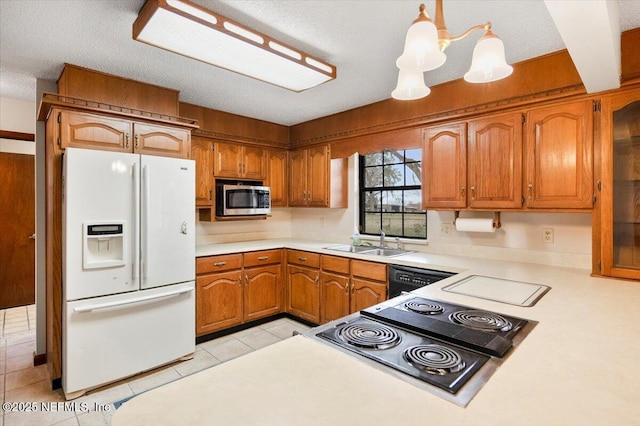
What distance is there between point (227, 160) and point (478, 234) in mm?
2666

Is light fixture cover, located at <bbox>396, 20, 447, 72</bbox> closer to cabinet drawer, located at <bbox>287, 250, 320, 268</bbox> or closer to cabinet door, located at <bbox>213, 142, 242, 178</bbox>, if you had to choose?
cabinet drawer, located at <bbox>287, 250, 320, 268</bbox>

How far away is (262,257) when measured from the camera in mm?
3504

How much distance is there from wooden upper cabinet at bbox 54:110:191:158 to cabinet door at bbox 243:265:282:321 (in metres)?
1.40

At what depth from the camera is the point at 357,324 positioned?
125 cm

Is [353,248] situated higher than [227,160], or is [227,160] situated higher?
[227,160]

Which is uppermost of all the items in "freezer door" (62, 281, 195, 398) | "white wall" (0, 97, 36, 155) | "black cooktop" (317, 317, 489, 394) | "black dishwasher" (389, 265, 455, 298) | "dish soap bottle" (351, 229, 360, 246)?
"white wall" (0, 97, 36, 155)

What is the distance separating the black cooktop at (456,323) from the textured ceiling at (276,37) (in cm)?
151

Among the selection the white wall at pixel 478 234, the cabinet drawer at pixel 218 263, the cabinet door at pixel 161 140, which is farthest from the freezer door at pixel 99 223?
the white wall at pixel 478 234

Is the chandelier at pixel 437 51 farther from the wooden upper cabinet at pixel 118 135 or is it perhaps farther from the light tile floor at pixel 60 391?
the light tile floor at pixel 60 391

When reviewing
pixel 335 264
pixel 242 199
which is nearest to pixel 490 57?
pixel 335 264

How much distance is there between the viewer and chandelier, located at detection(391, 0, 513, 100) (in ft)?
3.74

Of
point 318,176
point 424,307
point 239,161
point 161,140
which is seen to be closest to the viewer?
point 424,307

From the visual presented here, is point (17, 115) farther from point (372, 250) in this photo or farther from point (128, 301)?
point (372, 250)

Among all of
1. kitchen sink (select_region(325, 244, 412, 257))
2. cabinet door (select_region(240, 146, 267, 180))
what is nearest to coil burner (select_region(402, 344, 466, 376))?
kitchen sink (select_region(325, 244, 412, 257))
